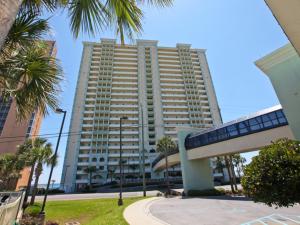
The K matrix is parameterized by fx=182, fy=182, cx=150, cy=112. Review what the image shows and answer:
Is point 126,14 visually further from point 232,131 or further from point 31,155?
point 31,155

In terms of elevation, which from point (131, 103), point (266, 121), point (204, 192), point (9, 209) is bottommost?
point (204, 192)

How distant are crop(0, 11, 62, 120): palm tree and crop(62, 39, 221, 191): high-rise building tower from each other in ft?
183

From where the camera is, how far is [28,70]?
12.5 feet

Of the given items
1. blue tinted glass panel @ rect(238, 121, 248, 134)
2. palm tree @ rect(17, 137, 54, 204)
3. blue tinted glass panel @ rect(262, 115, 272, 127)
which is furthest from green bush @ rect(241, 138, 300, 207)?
palm tree @ rect(17, 137, 54, 204)

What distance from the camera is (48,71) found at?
155 inches

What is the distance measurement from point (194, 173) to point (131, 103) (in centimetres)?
5206

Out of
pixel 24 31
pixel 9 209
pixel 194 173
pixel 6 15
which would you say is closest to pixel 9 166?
pixel 9 209

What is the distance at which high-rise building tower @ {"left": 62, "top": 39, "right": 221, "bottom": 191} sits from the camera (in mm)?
64875

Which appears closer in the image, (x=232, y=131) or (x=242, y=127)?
(x=242, y=127)

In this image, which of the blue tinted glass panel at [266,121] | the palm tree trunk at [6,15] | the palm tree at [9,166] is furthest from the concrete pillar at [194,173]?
the palm tree trunk at [6,15]

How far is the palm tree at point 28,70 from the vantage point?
3500 millimetres

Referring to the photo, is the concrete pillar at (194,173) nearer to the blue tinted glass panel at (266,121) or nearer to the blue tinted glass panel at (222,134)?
the blue tinted glass panel at (222,134)

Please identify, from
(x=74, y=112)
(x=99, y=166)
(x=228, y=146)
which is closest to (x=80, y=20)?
(x=228, y=146)

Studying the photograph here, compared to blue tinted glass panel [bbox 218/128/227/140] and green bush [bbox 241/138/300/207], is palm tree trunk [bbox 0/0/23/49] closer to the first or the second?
green bush [bbox 241/138/300/207]
